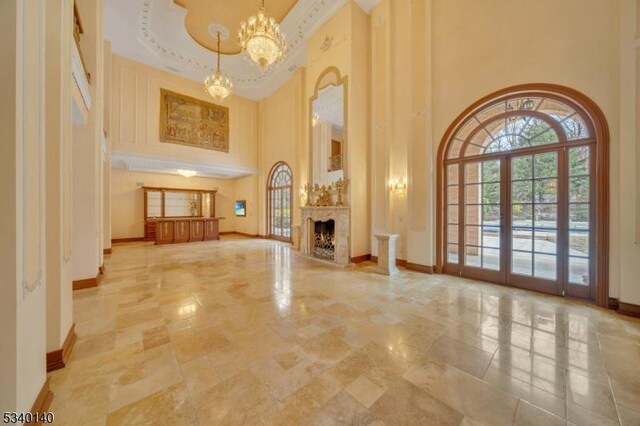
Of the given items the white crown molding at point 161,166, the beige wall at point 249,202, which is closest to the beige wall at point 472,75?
the beige wall at point 249,202

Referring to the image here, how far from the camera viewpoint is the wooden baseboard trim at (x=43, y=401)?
1551 millimetres

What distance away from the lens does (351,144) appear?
20.4 ft

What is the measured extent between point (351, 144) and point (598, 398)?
562cm

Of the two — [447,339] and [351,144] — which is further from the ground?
[351,144]

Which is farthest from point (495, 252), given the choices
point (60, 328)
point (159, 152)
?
point (159, 152)

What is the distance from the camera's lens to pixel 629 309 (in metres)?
3.18

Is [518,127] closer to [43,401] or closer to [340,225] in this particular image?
[340,225]

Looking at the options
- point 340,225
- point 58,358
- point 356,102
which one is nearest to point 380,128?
point 356,102

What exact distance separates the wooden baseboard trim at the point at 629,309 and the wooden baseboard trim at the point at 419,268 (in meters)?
2.58

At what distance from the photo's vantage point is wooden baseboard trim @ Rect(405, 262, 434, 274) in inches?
205

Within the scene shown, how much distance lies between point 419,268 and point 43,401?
5.62m

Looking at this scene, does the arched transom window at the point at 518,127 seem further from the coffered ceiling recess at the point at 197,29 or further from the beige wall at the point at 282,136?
the beige wall at the point at 282,136

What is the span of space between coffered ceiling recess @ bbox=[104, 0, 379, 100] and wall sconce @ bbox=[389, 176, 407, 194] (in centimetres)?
479

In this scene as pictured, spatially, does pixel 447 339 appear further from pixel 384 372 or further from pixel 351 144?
pixel 351 144
